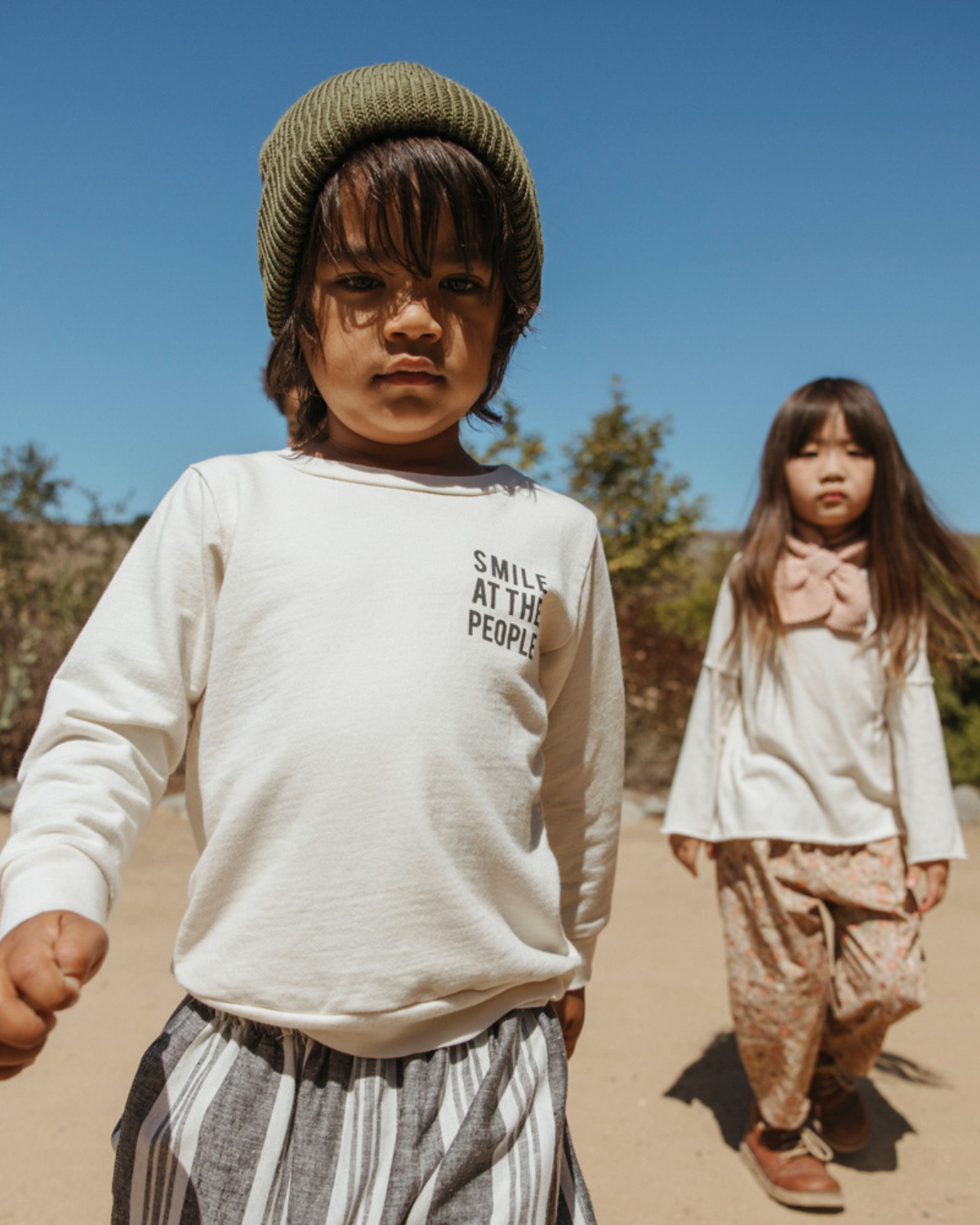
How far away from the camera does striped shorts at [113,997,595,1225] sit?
1.20 metres

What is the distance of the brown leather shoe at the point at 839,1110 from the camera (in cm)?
298

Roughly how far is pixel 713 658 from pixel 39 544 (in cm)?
578

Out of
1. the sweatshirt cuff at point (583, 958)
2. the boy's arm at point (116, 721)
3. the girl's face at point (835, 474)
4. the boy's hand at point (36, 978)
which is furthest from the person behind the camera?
the girl's face at point (835, 474)

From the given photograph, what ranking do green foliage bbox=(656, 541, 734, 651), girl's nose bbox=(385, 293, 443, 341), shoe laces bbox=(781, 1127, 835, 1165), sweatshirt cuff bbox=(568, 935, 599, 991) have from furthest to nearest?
green foliage bbox=(656, 541, 734, 651) < shoe laces bbox=(781, 1127, 835, 1165) < sweatshirt cuff bbox=(568, 935, 599, 991) < girl's nose bbox=(385, 293, 443, 341)

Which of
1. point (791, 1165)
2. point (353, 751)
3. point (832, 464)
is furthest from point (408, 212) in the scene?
point (791, 1165)

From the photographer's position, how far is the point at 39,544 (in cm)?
742

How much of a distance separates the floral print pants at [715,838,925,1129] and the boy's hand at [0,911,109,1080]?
2200 mm

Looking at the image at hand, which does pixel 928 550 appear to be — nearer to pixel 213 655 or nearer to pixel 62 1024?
pixel 213 655

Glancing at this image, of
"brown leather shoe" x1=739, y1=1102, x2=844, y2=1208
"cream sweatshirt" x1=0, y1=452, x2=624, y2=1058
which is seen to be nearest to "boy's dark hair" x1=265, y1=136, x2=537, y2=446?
"cream sweatshirt" x1=0, y1=452, x2=624, y2=1058

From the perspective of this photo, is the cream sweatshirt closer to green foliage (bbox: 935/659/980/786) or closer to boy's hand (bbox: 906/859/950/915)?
boy's hand (bbox: 906/859/950/915)

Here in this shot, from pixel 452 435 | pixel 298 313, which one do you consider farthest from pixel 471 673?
pixel 298 313

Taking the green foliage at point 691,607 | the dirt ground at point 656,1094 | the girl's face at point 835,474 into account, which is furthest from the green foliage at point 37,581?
the girl's face at point 835,474

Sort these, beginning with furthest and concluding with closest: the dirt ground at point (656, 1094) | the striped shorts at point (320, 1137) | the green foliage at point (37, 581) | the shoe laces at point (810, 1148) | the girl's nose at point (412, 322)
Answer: the green foliage at point (37, 581) → the shoe laces at point (810, 1148) → the dirt ground at point (656, 1094) → the girl's nose at point (412, 322) → the striped shorts at point (320, 1137)

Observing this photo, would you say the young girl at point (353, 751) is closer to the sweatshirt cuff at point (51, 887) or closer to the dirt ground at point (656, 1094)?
the sweatshirt cuff at point (51, 887)
